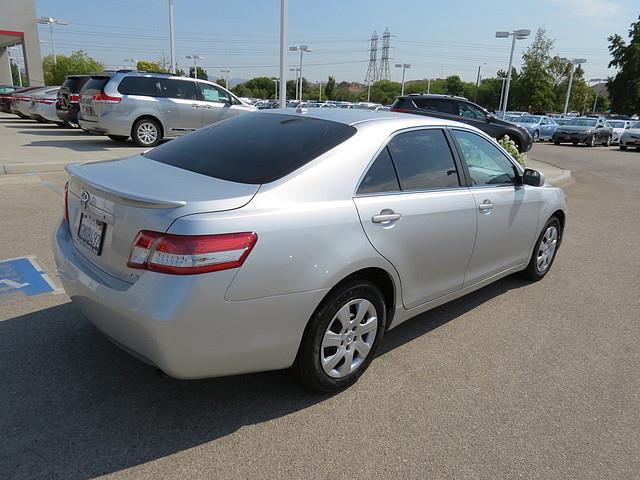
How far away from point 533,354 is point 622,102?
7112 centimetres

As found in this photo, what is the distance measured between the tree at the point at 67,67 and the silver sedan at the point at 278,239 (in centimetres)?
7367

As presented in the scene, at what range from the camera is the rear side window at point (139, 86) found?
12.1m

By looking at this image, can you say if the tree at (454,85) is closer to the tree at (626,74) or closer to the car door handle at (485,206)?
the tree at (626,74)

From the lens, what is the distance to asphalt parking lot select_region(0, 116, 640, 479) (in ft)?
7.91

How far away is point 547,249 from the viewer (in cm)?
513

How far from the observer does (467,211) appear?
11.8ft

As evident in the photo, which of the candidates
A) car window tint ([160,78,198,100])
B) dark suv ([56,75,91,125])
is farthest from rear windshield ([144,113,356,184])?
dark suv ([56,75,91,125])

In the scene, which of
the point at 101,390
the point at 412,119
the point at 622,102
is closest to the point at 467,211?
the point at 412,119

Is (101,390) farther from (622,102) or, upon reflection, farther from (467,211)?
(622,102)

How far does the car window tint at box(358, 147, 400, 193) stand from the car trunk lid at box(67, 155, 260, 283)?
736 millimetres

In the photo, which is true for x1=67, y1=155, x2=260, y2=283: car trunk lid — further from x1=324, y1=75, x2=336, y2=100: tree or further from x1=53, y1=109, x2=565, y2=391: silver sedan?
x1=324, y1=75, x2=336, y2=100: tree

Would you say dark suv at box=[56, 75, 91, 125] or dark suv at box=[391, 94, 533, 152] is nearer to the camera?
dark suv at box=[56, 75, 91, 125]

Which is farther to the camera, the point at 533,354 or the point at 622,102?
the point at 622,102

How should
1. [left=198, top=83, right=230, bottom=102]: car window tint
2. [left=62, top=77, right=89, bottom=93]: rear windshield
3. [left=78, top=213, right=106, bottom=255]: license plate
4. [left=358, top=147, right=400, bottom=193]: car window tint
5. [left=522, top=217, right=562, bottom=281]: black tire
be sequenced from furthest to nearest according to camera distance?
[left=62, top=77, right=89, bottom=93]: rear windshield < [left=198, top=83, right=230, bottom=102]: car window tint < [left=522, top=217, right=562, bottom=281]: black tire < [left=358, top=147, right=400, bottom=193]: car window tint < [left=78, top=213, right=106, bottom=255]: license plate
